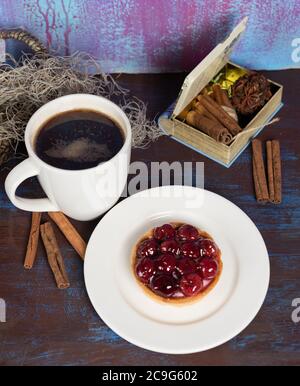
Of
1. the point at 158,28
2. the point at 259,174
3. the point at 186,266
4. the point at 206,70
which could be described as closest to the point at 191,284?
the point at 186,266

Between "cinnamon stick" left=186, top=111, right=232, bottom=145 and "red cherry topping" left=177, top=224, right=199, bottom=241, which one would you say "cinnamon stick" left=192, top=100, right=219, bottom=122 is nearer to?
"cinnamon stick" left=186, top=111, right=232, bottom=145

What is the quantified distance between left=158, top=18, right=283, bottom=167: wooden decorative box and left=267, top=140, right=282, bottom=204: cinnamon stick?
5 cm

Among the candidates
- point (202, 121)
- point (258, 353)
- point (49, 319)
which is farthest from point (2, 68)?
point (258, 353)

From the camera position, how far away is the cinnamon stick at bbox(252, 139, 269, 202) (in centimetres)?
102

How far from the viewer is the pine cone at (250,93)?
1092 mm

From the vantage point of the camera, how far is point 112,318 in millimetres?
861

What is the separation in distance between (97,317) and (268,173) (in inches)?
15.6

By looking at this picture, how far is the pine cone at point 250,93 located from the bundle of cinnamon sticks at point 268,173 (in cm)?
6

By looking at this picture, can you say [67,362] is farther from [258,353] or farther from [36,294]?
[258,353]

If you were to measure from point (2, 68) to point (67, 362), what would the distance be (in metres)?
0.61

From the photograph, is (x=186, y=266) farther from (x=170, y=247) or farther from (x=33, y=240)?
(x=33, y=240)

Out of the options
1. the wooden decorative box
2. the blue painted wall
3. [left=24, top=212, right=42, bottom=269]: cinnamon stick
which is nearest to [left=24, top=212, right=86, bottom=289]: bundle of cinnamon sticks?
[left=24, top=212, right=42, bottom=269]: cinnamon stick

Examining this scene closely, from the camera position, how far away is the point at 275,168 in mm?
1057

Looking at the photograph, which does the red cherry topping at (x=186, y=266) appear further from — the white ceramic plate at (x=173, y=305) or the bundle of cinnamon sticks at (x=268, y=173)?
the bundle of cinnamon sticks at (x=268, y=173)
